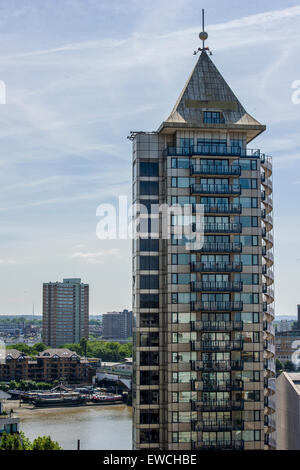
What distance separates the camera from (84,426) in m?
72.1

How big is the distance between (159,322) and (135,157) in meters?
8.31

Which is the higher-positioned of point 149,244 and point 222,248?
point 149,244

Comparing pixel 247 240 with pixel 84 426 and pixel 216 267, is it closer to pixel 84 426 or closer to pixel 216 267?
pixel 216 267

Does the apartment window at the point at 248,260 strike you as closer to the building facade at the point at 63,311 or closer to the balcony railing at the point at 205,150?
the balcony railing at the point at 205,150

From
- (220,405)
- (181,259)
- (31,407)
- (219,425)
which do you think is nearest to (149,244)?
(181,259)

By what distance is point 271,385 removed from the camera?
112 feet

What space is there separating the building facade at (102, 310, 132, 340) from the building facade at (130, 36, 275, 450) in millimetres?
161307

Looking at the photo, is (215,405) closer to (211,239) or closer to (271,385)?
(271,385)

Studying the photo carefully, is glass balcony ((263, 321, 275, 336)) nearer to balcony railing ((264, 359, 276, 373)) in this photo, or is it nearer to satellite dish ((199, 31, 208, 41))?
balcony railing ((264, 359, 276, 373))

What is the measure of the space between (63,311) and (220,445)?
114663 millimetres

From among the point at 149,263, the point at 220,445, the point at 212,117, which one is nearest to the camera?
the point at 220,445

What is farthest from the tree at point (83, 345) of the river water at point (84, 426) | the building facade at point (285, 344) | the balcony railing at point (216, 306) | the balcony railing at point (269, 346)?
the balcony railing at point (216, 306)

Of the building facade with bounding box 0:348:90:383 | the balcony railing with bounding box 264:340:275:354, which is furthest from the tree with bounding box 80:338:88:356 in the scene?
the balcony railing with bounding box 264:340:275:354
